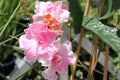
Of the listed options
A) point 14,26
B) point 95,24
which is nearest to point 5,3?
point 14,26

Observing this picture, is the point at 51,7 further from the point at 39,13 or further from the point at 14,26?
the point at 14,26

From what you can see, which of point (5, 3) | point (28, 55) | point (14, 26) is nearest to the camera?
point (28, 55)

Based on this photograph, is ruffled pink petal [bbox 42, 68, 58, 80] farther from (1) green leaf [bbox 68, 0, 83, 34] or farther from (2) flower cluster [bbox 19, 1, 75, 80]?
(1) green leaf [bbox 68, 0, 83, 34]

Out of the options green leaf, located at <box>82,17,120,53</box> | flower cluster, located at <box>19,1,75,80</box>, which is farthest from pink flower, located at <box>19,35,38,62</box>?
green leaf, located at <box>82,17,120,53</box>

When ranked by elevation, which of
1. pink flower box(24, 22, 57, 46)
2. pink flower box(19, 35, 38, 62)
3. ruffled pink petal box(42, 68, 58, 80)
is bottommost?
ruffled pink petal box(42, 68, 58, 80)
